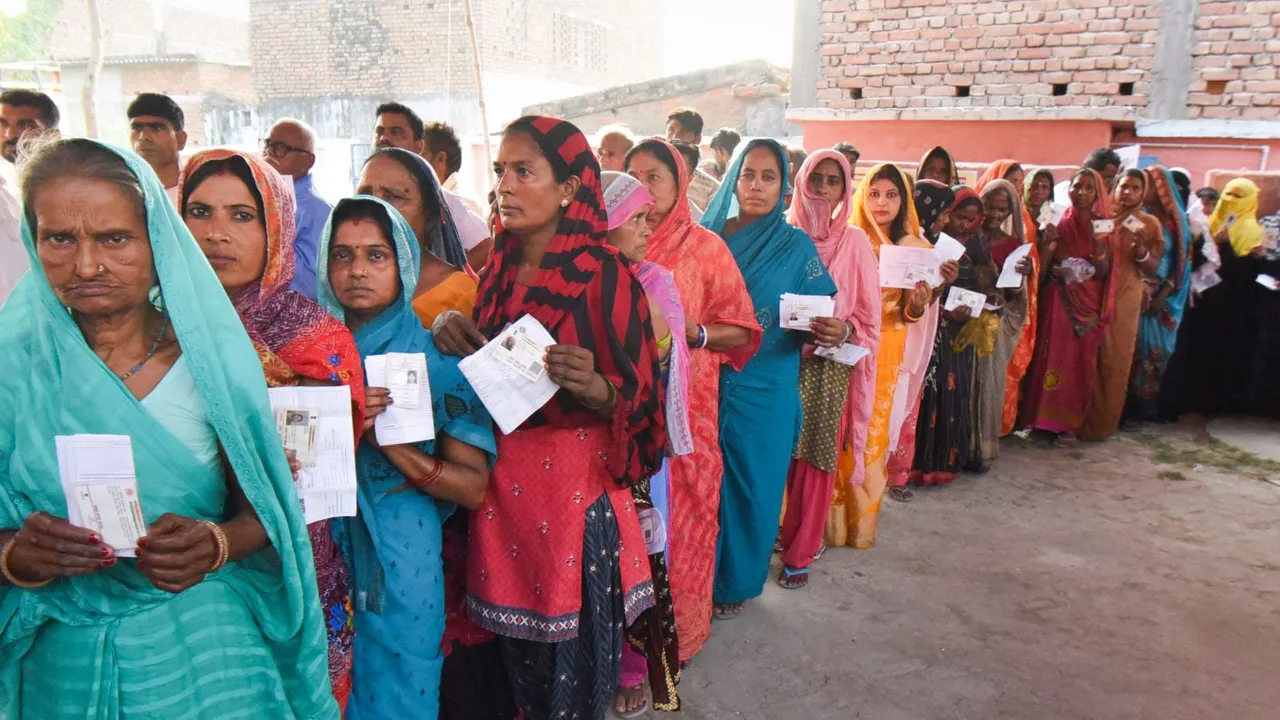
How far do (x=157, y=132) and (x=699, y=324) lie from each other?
3338 mm

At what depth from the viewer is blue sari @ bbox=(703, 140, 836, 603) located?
3.79 metres

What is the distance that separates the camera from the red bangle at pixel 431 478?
2.07 meters

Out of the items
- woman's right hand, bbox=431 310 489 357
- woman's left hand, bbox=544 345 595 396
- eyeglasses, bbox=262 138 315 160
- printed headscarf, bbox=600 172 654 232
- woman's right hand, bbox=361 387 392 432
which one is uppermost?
eyeglasses, bbox=262 138 315 160

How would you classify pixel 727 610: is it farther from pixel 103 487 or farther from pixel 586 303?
pixel 103 487

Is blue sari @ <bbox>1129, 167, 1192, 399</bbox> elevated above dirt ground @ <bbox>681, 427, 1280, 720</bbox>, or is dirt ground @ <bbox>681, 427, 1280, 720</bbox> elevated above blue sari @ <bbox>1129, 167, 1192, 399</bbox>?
blue sari @ <bbox>1129, 167, 1192, 399</bbox>

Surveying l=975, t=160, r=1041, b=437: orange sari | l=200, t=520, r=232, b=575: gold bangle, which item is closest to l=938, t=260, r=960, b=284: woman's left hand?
l=975, t=160, r=1041, b=437: orange sari

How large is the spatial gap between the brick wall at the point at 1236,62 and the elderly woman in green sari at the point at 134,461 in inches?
379

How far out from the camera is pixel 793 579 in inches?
170

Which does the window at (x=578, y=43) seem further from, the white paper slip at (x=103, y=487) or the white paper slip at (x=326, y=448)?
the white paper slip at (x=103, y=487)

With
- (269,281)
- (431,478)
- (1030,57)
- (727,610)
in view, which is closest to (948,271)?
(727,610)

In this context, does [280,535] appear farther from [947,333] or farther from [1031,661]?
[947,333]

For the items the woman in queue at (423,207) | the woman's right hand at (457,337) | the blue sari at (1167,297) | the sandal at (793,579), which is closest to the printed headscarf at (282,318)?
the woman's right hand at (457,337)

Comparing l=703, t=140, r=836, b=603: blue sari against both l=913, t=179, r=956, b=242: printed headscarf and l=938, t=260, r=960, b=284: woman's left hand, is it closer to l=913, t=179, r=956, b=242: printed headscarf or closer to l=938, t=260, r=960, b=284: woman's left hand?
l=938, t=260, r=960, b=284: woman's left hand

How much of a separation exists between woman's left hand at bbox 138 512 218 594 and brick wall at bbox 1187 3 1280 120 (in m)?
9.76
